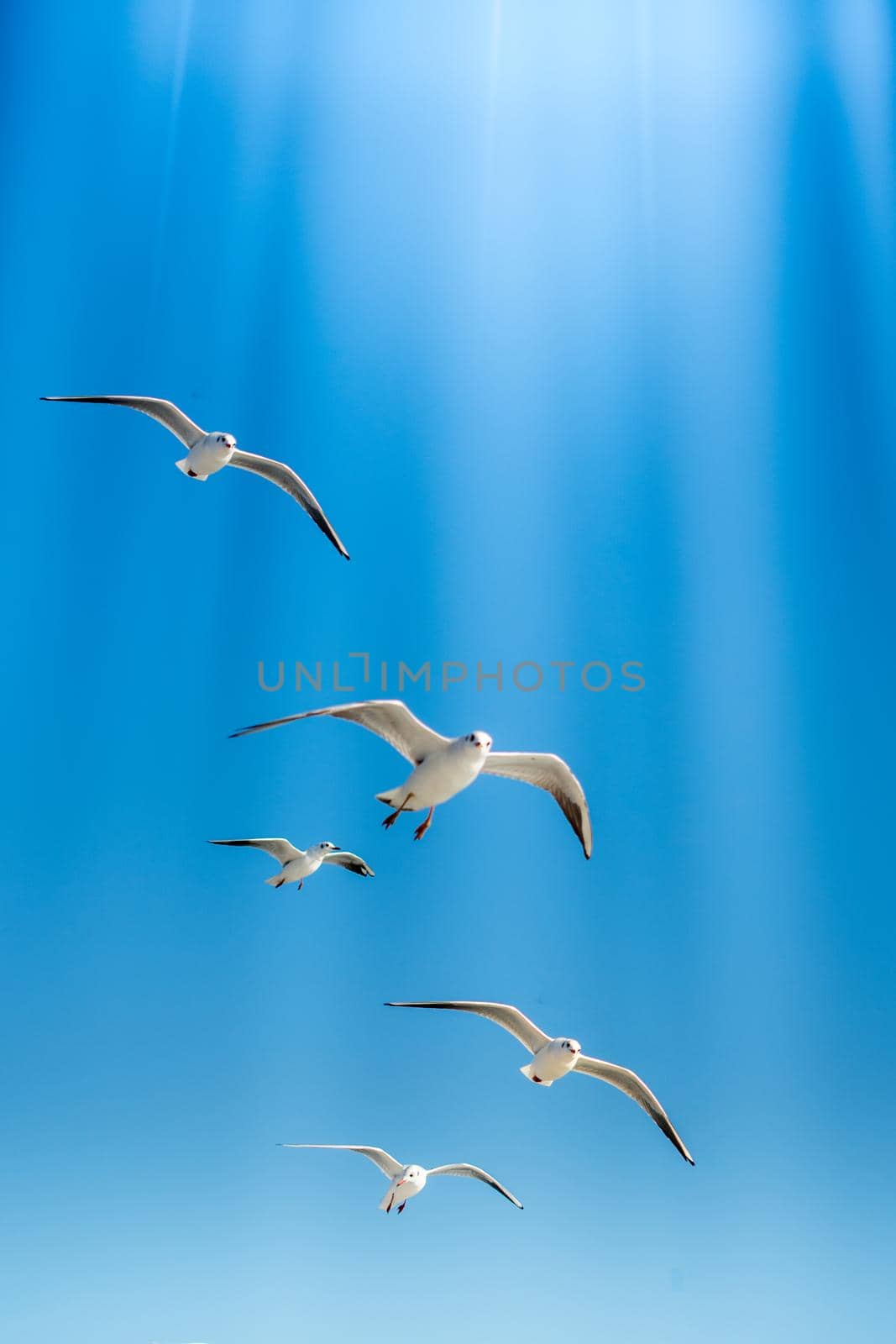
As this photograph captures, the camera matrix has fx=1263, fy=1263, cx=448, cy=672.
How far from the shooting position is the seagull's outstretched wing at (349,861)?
12.9 meters

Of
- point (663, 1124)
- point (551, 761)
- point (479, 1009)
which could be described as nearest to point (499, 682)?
point (551, 761)

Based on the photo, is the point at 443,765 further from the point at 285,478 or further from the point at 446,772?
the point at 285,478

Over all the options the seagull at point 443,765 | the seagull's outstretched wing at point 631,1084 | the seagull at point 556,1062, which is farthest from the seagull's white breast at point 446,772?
the seagull's outstretched wing at point 631,1084

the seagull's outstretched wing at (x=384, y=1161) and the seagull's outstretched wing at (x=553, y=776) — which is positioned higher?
the seagull's outstretched wing at (x=553, y=776)

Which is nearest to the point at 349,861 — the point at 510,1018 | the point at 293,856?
the point at 293,856

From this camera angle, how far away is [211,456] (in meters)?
10.9

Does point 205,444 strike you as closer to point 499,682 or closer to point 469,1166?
point 499,682

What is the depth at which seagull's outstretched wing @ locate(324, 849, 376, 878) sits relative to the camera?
12.9 metres

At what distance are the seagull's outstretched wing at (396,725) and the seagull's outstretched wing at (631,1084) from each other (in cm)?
312

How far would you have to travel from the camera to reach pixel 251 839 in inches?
493

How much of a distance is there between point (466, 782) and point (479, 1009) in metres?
2.31

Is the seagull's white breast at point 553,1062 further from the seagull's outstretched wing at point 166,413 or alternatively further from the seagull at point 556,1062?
the seagull's outstretched wing at point 166,413

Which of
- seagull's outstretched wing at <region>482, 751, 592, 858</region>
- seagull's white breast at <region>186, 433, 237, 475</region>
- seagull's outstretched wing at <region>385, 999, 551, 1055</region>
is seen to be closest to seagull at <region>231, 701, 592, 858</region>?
seagull's outstretched wing at <region>482, 751, 592, 858</region>

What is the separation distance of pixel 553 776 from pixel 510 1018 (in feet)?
7.10
